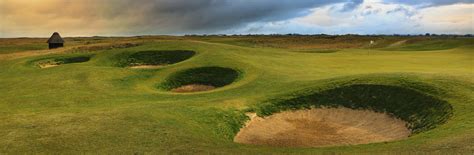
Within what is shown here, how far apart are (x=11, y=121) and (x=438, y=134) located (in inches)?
808

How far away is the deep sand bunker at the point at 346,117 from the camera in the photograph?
79.8ft

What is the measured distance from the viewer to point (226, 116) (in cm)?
2655

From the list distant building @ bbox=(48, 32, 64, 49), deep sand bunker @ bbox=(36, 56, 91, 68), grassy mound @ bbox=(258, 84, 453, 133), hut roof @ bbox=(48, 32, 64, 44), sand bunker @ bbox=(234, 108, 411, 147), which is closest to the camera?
sand bunker @ bbox=(234, 108, 411, 147)

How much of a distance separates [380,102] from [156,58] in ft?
114

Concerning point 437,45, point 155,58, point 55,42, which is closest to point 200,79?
point 155,58

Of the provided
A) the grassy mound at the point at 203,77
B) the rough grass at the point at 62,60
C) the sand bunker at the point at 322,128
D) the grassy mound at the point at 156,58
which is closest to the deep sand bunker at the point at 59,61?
the rough grass at the point at 62,60

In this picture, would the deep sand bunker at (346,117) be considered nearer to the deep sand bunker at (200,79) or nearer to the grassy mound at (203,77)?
the deep sand bunker at (200,79)

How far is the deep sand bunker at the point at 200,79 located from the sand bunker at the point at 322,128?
42.0 ft

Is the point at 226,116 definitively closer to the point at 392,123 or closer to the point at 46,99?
the point at 392,123

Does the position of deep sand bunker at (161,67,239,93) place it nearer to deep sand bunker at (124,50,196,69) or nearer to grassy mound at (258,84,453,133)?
grassy mound at (258,84,453,133)

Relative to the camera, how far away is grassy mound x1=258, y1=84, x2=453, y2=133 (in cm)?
2566

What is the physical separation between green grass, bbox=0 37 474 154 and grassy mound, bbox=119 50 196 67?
6.51 meters

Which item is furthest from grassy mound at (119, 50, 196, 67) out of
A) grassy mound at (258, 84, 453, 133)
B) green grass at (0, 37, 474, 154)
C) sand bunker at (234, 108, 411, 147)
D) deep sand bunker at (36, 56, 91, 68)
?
sand bunker at (234, 108, 411, 147)

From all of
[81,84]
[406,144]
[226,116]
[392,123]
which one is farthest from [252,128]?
[81,84]
